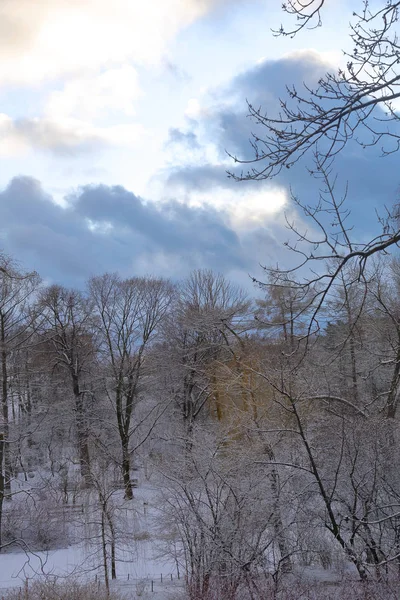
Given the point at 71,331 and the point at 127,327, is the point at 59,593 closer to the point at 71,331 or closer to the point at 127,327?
the point at 127,327

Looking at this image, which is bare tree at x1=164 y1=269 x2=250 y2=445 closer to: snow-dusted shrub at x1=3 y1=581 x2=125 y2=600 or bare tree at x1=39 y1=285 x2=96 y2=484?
bare tree at x1=39 y1=285 x2=96 y2=484

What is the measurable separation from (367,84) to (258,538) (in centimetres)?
1126

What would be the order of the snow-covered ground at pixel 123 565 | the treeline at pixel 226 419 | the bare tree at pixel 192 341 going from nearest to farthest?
the treeline at pixel 226 419, the snow-covered ground at pixel 123 565, the bare tree at pixel 192 341

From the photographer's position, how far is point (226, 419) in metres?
18.4

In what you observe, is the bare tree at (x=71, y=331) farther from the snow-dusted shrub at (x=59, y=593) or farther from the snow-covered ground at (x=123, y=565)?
the snow-dusted shrub at (x=59, y=593)

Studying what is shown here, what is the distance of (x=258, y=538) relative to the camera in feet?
40.2

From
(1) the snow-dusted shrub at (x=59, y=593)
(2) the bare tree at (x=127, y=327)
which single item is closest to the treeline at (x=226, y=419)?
(2) the bare tree at (x=127, y=327)

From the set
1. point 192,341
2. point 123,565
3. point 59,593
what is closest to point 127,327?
point 192,341

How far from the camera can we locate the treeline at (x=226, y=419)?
9.95 m

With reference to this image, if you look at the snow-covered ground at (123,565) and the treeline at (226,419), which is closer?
the treeline at (226,419)

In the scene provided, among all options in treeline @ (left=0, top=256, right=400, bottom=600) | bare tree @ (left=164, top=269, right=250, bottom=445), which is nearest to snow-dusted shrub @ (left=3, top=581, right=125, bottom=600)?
treeline @ (left=0, top=256, right=400, bottom=600)

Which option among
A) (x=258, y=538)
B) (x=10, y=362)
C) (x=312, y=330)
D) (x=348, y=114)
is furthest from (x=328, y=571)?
(x=10, y=362)

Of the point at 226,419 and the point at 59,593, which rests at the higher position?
the point at 226,419

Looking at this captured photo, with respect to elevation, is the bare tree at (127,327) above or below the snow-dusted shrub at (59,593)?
above
